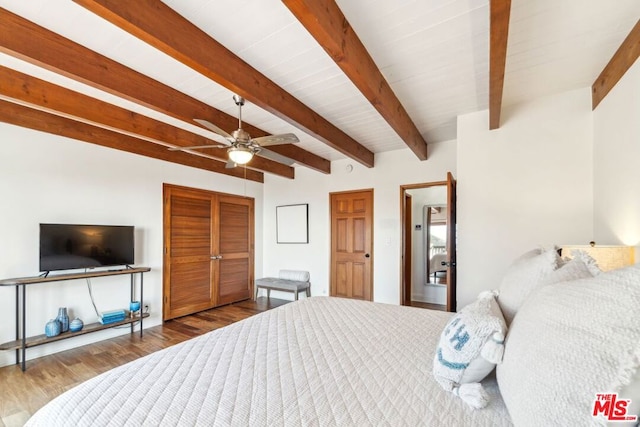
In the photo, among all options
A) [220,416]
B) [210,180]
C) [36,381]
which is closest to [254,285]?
[210,180]

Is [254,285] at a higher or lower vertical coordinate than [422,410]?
lower

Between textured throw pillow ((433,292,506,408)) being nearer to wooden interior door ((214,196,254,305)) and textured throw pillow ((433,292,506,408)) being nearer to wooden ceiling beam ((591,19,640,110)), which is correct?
wooden ceiling beam ((591,19,640,110))

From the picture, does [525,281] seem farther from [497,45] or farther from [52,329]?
[52,329]

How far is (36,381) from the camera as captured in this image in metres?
2.48

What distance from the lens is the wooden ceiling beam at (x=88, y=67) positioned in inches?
64.4

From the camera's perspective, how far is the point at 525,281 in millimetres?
1222

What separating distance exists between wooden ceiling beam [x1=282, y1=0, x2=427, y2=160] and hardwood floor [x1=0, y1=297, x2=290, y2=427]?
3.10 metres

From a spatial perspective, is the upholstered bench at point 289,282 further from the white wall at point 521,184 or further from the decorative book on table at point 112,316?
the white wall at point 521,184

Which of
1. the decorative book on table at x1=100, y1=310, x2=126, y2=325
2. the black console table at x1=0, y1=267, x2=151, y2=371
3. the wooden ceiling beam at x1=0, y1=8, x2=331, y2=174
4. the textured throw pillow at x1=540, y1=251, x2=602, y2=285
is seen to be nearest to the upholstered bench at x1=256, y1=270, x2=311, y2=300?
the decorative book on table at x1=100, y1=310, x2=126, y2=325

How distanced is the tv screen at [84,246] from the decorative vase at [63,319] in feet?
1.50

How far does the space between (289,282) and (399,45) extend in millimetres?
3986

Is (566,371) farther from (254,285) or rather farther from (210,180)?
(254,285)

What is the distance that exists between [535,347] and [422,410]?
0.41 m

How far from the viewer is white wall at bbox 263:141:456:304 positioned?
4223 mm
